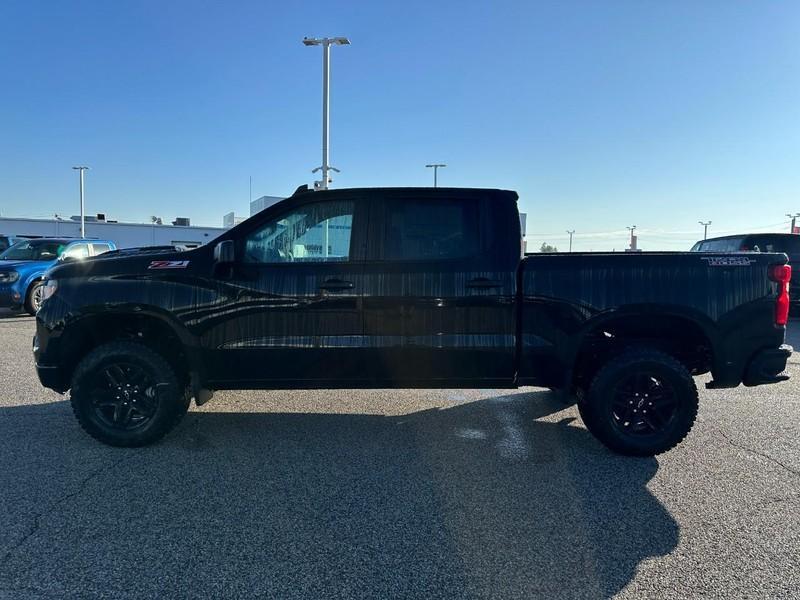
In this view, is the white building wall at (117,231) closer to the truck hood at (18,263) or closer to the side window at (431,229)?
the truck hood at (18,263)

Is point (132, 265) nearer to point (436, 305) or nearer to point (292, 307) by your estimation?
point (292, 307)

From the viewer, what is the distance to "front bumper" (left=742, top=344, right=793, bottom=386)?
13.5ft

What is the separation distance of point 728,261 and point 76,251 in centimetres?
1361

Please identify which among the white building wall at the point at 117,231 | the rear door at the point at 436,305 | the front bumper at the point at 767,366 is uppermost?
the white building wall at the point at 117,231

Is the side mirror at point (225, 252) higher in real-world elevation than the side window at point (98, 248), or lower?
Result: lower

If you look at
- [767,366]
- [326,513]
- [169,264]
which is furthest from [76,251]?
[767,366]

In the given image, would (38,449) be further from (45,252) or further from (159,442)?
(45,252)

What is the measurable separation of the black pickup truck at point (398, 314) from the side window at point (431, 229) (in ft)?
0.04

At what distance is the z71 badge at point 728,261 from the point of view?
4098 millimetres

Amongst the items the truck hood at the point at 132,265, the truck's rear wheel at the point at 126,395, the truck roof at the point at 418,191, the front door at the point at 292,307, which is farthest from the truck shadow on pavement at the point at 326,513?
the truck roof at the point at 418,191

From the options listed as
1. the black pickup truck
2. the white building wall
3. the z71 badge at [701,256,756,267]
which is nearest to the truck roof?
the black pickup truck

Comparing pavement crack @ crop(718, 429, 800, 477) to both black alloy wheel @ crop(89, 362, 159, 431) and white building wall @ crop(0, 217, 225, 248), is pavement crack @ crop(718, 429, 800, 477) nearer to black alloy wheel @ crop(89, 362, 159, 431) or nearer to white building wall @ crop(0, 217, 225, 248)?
black alloy wheel @ crop(89, 362, 159, 431)

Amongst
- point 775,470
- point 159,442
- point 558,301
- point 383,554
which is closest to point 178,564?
point 383,554

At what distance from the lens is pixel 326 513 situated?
321 cm
